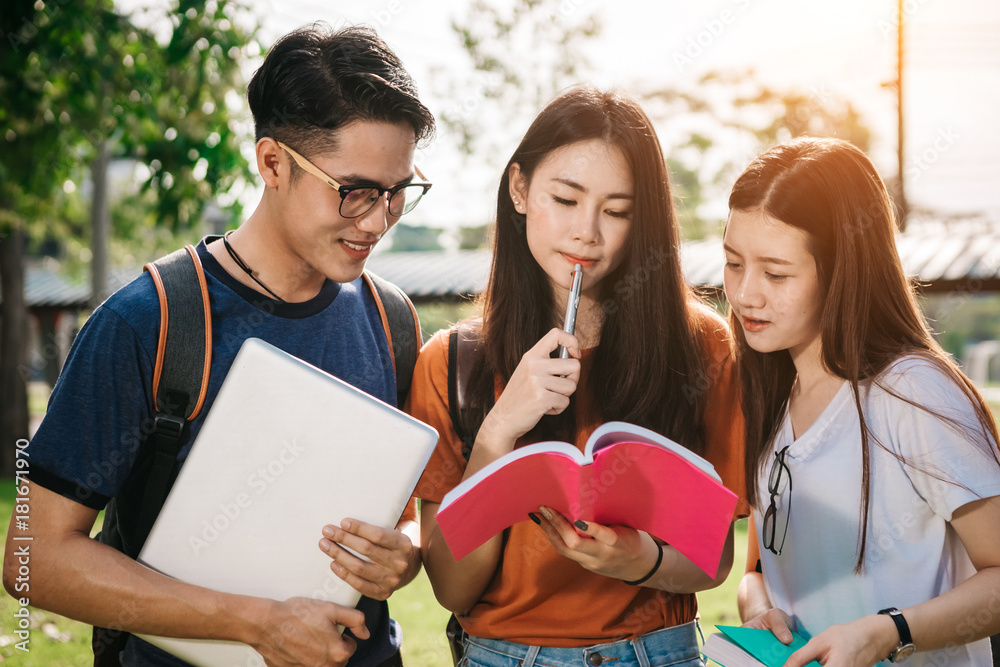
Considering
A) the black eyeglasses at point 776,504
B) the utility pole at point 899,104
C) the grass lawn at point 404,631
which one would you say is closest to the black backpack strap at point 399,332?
the black eyeglasses at point 776,504

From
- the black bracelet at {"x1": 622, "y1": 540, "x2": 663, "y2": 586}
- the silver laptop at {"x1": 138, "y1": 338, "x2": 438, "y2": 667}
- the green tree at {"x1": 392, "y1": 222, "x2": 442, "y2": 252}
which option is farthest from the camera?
the green tree at {"x1": 392, "y1": 222, "x2": 442, "y2": 252}

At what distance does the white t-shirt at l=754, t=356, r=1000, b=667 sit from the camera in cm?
147

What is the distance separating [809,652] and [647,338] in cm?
77

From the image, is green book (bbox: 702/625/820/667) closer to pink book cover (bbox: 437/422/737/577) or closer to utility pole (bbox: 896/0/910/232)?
pink book cover (bbox: 437/422/737/577)

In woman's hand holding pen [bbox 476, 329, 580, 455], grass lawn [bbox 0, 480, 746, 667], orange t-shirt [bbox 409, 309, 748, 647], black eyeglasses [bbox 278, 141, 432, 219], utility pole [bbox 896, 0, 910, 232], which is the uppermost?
utility pole [bbox 896, 0, 910, 232]

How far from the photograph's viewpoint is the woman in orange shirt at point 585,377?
1.66m

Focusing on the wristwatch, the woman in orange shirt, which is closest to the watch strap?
the wristwatch

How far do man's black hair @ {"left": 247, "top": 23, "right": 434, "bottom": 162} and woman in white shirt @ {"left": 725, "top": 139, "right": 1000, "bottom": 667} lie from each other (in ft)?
2.67

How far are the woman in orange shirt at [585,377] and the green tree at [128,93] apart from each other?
3.25 m

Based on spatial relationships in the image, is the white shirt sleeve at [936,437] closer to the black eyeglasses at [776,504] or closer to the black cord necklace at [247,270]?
the black eyeglasses at [776,504]

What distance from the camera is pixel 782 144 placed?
1.79m

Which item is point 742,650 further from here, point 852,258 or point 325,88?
point 325,88

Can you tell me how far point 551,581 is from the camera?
1.69 meters

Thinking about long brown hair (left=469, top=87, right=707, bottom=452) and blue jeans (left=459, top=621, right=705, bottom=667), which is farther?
long brown hair (left=469, top=87, right=707, bottom=452)
